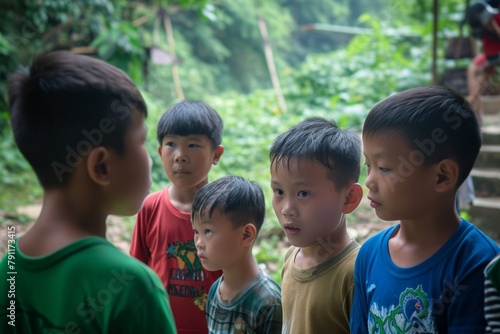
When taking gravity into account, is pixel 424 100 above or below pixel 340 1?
below

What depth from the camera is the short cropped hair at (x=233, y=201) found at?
6.70 feet

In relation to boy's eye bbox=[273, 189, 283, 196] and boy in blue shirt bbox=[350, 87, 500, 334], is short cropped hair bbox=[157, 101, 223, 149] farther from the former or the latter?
boy in blue shirt bbox=[350, 87, 500, 334]

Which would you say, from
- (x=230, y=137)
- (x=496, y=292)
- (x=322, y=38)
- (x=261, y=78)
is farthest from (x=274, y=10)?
(x=496, y=292)

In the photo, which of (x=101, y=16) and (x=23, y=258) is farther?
(x=101, y=16)

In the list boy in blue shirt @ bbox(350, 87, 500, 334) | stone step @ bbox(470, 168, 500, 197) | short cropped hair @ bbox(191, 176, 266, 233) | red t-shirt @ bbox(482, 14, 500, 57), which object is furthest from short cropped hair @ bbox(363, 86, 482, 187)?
red t-shirt @ bbox(482, 14, 500, 57)

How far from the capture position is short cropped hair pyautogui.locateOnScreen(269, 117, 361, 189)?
1.94 metres

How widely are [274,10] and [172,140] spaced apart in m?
12.8

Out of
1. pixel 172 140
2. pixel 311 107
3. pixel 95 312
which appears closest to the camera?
pixel 95 312

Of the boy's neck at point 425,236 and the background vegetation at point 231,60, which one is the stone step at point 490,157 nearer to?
the background vegetation at point 231,60

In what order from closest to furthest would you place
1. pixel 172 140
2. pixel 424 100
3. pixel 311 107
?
pixel 424 100
pixel 172 140
pixel 311 107

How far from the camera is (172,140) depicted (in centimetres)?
250

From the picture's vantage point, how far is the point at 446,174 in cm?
163

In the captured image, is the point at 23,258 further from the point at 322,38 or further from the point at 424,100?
the point at 322,38

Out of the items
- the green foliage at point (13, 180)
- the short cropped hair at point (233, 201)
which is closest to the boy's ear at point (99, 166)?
the short cropped hair at point (233, 201)
